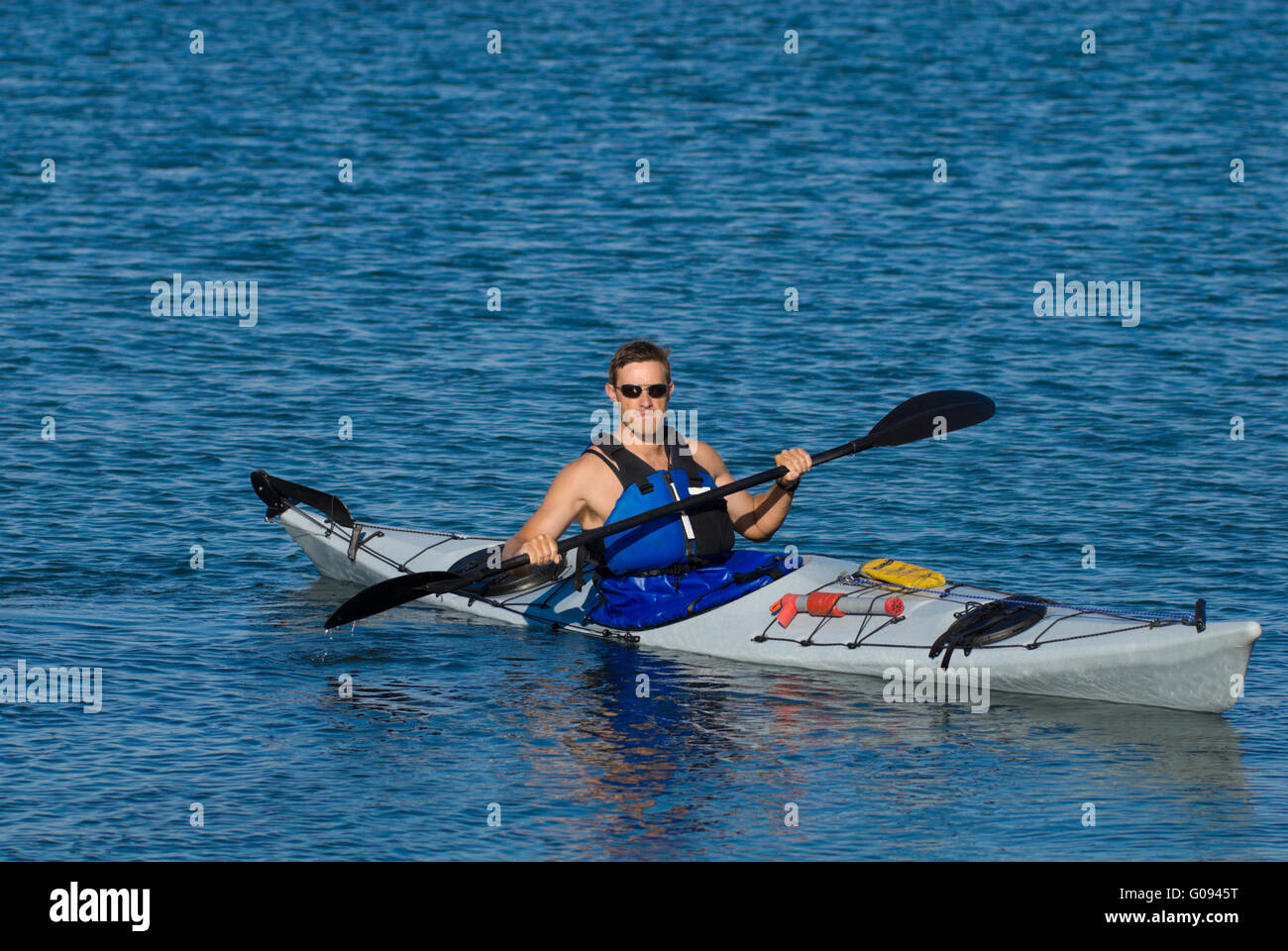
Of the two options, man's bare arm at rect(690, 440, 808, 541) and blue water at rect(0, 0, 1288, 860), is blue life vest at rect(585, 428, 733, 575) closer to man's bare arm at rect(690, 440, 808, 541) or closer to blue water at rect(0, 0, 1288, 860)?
man's bare arm at rect(690, 440, 808, 541)

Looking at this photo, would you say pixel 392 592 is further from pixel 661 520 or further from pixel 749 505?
pixel 749 505

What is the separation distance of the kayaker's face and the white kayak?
117cm

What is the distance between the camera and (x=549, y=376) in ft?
55.4

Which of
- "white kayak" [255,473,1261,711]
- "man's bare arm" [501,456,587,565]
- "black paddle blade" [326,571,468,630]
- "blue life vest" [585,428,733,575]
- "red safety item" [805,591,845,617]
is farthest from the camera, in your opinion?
"red safety item" [805,591,845,617]

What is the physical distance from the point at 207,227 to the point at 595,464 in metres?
13.5

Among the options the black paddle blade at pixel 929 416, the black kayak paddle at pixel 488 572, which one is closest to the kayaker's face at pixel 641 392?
the black kayak paddle at pixel 488 572

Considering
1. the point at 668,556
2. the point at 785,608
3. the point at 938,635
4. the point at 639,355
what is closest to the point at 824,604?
the point at 785,608

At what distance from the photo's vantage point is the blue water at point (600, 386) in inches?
328

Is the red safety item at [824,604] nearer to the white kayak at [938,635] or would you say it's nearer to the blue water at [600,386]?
the white kayak at [938,635]

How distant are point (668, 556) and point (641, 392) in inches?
40.0

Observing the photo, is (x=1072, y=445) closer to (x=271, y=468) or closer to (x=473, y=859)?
(x=271, y=468)

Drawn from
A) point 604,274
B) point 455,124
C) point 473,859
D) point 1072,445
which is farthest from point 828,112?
point 473,859

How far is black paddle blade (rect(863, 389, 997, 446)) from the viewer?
35.0 ft

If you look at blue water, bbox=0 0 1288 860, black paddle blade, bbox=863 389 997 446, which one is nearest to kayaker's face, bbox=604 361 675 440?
blue water, bbox=0 0 1288 860
